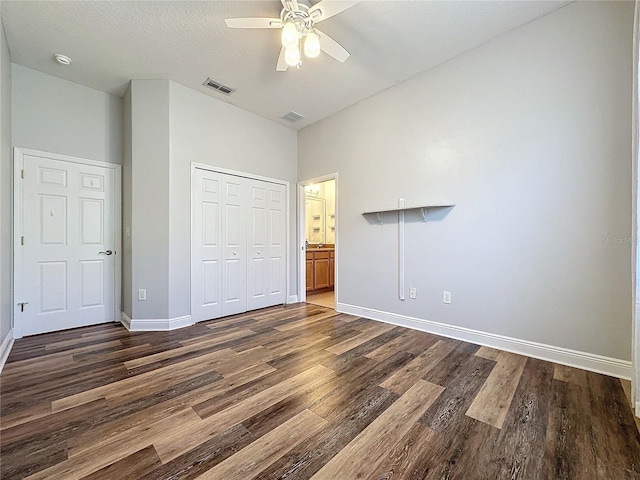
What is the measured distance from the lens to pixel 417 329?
10.2ft

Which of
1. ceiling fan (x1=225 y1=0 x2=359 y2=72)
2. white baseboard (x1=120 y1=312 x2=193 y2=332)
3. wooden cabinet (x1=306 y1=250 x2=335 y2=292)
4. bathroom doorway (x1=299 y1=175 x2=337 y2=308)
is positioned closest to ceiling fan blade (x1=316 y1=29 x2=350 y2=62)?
ceiling fan (x1=225 y1=0 x2=359 y2=72)

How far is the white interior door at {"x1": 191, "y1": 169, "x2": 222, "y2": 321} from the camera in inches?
135

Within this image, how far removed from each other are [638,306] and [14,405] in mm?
3846

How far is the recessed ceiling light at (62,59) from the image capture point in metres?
2.70

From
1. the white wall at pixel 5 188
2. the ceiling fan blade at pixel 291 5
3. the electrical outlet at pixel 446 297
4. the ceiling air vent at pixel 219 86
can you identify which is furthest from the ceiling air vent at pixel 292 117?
the electrical outlet at pixel 446 297

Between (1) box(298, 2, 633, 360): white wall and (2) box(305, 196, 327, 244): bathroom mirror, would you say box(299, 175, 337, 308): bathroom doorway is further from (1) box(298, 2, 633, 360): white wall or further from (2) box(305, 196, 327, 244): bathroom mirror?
(1) box(298, 2, 633, 360): white wall

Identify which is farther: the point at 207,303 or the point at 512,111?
the point at 207,303

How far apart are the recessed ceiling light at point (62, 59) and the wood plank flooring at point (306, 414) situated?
2895 millimetres

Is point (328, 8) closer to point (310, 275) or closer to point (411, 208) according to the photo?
point (411, 208)

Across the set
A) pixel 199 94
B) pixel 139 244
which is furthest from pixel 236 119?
pixel 139 244

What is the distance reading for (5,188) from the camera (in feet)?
8.39

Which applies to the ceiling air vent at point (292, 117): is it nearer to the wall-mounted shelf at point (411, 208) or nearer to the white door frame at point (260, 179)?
the white door frame at point (260, 179)

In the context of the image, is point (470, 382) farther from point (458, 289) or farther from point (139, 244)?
point (139, 244)

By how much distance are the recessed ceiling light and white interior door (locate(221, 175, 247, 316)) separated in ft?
6.09
